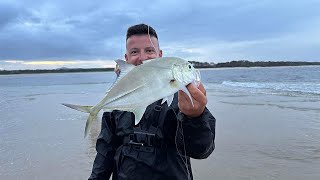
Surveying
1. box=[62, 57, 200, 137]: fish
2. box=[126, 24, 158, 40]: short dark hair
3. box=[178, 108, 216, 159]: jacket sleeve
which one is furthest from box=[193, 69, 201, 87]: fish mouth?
box=[126, 24, 158, 40]: short dark hair

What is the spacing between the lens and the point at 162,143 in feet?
10.9

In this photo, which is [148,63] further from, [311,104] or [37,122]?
[311,104]

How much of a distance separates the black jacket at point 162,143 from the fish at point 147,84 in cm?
64

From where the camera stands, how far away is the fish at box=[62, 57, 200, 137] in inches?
96.6

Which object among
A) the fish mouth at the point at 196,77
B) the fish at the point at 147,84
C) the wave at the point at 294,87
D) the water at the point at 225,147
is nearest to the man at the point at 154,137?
the fish mouth at the point at 196,77

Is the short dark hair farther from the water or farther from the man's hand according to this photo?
the water

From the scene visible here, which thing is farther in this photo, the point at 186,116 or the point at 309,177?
the point at 309,177

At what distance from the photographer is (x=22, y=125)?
44.9 feet

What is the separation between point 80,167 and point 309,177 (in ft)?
14.9

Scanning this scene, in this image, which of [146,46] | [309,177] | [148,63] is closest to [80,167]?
[309,177]

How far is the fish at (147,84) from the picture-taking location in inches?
96.6

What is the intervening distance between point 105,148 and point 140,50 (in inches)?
38.9

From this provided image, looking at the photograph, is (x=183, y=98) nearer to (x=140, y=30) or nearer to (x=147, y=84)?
(x=147, y=84)

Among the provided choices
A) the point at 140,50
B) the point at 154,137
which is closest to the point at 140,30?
the point at 140,50
